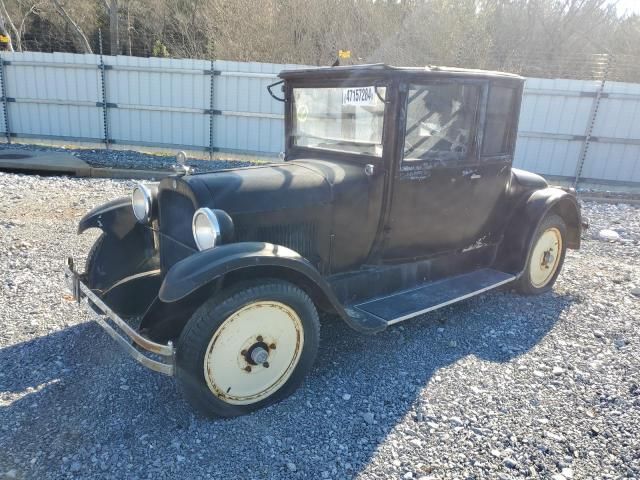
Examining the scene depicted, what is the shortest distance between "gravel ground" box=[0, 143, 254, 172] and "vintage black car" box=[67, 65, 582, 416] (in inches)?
247

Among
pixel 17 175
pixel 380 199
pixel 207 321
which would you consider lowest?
pixel 17 175

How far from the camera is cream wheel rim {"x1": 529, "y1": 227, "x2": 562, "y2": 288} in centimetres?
451

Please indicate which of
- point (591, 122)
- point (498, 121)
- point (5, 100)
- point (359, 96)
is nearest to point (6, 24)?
point (5, 100)

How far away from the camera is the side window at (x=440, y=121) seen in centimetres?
341

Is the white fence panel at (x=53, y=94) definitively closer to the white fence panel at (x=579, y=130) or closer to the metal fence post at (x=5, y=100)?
the metal fence post at (x=5, y=100)

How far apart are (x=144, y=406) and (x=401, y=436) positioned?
147 cm

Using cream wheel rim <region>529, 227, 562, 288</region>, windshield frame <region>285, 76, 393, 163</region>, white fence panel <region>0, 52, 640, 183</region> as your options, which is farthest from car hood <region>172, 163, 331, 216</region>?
white fence panel <region>0, 52, 640, 183</region>

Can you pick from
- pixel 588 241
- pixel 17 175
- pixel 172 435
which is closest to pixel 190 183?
pixel 172 435

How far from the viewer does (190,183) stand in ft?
9.82

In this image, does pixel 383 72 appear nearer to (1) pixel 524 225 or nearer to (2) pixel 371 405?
(1) pixel 524 225

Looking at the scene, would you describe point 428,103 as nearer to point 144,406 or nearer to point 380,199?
point 380,199

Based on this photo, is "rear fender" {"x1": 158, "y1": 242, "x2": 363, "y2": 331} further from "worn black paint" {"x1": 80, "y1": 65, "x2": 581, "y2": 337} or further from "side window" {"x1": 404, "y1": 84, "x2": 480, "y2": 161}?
"side window" {"x1": 404, "y1": 84, "x2": 480, "y2": 161}

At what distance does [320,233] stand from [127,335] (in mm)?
1376

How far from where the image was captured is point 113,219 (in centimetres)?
362
